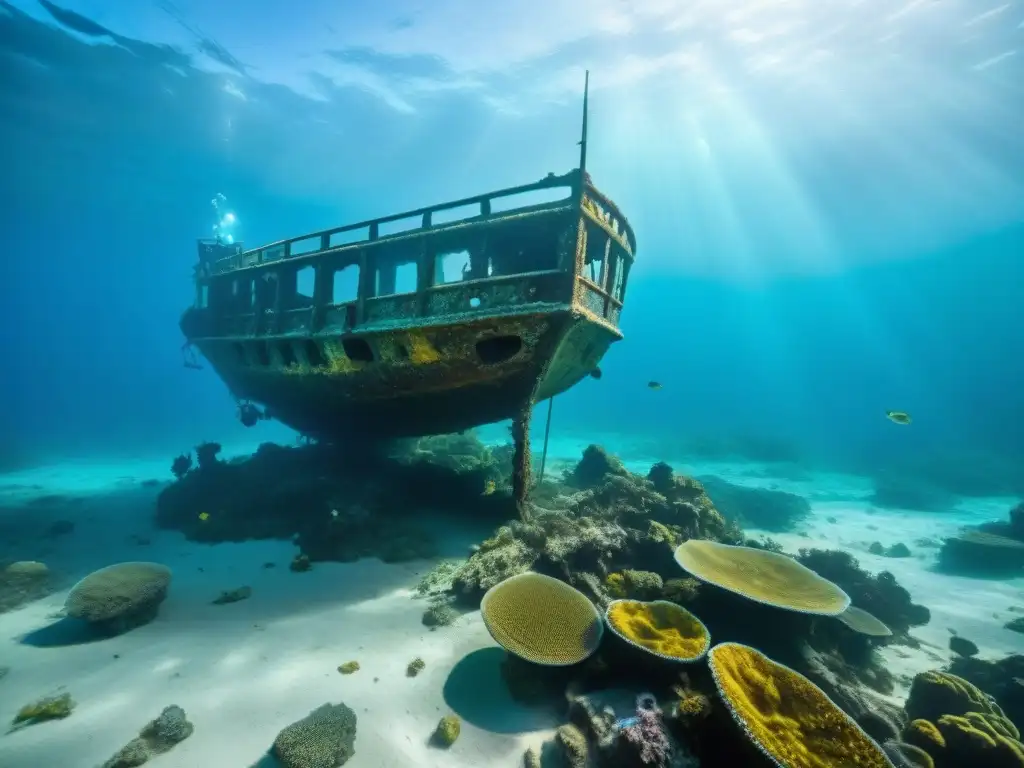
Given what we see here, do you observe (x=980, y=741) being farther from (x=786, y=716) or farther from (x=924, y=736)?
(x=786, y=716)

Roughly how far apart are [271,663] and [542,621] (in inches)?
128

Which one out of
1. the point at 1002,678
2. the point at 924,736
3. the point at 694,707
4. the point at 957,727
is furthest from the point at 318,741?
the point at 1002,678

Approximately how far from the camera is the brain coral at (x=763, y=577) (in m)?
4.82

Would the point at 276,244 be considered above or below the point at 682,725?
above

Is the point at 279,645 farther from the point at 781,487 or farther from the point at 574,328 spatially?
the point at 781,487

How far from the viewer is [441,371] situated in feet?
24.9

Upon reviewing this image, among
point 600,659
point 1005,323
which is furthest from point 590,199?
point 1005,323

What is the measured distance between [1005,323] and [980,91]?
226 ft

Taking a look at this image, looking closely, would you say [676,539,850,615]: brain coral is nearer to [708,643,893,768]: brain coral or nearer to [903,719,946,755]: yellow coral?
[903,719,946,755]: yellow coral

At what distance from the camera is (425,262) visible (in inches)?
305

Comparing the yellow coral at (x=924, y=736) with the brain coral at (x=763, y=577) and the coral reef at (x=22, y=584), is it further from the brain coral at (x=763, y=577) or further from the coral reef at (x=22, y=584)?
the coral reef at (x=22, y=584)

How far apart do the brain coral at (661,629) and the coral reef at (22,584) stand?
963cm

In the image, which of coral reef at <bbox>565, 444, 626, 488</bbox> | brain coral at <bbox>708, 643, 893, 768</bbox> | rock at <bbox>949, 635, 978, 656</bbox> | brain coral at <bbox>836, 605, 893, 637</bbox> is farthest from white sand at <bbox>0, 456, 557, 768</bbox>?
rock at <bbox>949, 635, 978, 656</bbox>

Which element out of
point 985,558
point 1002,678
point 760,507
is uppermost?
point 1002,678
